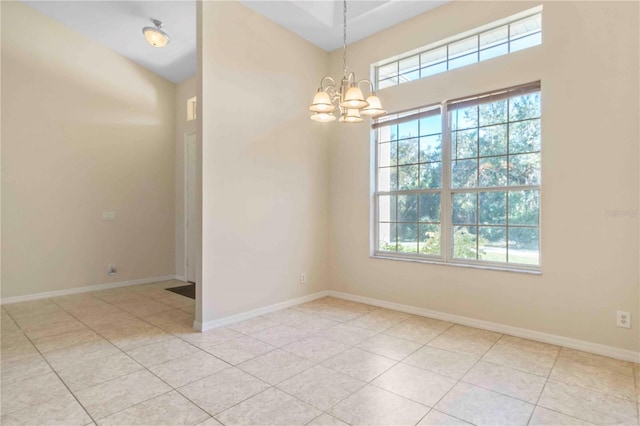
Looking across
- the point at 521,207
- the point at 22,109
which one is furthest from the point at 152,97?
the point at 521,207

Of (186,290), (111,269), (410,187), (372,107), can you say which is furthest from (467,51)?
(111,269)

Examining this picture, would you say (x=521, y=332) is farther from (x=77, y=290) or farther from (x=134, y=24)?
(x=134, y=24)

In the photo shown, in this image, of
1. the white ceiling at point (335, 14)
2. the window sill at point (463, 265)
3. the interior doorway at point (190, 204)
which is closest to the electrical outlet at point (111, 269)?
the interior doorway at point (190, 204)

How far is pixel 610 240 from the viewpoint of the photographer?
8.85 ft

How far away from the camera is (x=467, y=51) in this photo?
3.56 m

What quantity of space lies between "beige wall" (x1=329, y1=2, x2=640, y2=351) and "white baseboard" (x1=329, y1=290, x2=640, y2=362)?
0.04 meters

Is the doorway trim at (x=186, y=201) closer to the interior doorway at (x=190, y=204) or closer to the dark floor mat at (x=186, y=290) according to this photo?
the interior doorway at (x=190, y=204)

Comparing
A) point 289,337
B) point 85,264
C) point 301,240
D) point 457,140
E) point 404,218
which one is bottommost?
point 289,337

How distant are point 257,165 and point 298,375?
7.53 feet

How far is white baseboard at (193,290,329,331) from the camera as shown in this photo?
3.32 metres

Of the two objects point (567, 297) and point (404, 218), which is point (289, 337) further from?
point (567, 297)

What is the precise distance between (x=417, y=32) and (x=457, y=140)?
4.40 feet

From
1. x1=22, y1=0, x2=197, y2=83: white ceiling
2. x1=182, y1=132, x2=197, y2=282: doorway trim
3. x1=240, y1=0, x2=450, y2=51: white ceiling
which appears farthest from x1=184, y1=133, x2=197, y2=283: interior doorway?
x1=240, y1=0, x2=450, y2=51: white ceiling

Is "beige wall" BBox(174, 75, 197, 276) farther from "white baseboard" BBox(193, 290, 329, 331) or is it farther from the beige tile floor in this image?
"white baseboard" BBox(193, 290, 329, 331)
